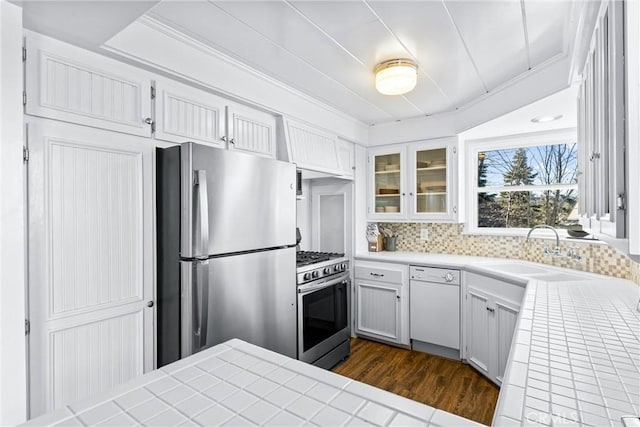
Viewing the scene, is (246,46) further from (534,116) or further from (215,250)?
(534,116)

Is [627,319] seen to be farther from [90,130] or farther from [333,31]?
[90,130]

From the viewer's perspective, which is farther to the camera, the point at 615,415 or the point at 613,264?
the point at 613,264

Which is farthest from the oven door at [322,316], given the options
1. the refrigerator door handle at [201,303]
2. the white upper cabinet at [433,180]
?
the white upper cabinet at [433,180]

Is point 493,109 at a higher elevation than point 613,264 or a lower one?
higher

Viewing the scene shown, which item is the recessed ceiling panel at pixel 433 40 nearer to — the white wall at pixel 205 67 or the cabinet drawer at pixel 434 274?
the white wall at pixel 205 67

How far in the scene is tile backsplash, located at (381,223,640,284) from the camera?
2.29 metres

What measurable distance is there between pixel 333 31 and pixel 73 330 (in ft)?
6.39

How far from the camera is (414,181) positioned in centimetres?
352

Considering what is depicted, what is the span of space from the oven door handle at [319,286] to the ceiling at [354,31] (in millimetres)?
1565

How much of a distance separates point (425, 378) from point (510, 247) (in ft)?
5.03

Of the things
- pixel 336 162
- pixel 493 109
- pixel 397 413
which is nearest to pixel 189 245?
pixel 397 413

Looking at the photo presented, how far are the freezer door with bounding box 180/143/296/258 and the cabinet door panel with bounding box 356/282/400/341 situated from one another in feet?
4.54

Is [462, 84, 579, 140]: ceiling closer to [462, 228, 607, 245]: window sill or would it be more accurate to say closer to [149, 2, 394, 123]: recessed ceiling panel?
[462, 228, 607, 245]: window sill

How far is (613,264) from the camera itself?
229 centimetres
